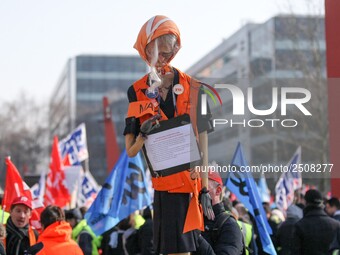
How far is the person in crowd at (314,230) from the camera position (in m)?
10.8

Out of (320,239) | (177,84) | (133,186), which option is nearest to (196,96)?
(177,84)

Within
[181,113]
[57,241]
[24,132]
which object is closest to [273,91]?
[181,113]

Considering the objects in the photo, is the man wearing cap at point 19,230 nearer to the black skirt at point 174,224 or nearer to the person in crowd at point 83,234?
the person in crowd at point 83,234

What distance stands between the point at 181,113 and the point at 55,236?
416cm

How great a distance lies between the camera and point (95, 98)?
14612 centimetres

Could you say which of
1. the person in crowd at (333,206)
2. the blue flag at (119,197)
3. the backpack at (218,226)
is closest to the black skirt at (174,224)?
the backpack at (218,226)

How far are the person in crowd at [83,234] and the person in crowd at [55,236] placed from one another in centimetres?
469

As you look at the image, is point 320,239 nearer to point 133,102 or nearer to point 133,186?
point 133,186

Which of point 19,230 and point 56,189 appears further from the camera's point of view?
point 56,189

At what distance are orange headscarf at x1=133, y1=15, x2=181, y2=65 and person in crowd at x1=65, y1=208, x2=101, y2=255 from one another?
357 inches

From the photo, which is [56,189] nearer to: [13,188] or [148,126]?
[13,188]

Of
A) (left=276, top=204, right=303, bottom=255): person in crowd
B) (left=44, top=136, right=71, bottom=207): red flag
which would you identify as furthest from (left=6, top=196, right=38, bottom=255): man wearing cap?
(left=44, top=136, right=71, bottom=207): red flag

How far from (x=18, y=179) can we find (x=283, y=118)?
7005mm

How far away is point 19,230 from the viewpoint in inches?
406
